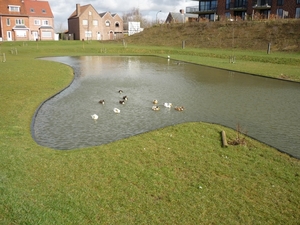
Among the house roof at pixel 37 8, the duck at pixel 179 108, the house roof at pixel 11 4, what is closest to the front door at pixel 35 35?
the house roof at pixel 37 8

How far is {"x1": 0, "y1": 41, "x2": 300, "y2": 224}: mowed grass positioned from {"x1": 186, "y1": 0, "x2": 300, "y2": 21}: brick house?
49.7 meters

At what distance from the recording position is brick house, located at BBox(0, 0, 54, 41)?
6825cm

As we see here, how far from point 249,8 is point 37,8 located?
52235 millimetres

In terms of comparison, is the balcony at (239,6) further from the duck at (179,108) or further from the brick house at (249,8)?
the duck at (179,108)

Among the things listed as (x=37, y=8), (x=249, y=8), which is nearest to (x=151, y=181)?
(x=249, y=8)

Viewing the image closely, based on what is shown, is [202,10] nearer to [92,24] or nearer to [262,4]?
[262,4]

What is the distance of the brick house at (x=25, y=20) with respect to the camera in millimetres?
68250

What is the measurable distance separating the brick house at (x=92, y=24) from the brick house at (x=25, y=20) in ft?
23.1

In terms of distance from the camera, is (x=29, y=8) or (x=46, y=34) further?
(x=46, y=34)

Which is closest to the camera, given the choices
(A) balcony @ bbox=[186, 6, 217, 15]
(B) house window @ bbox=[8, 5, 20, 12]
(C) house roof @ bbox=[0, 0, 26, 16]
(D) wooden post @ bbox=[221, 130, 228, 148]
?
(D) wooden post @ bbox=[221, 130, 228, 148]

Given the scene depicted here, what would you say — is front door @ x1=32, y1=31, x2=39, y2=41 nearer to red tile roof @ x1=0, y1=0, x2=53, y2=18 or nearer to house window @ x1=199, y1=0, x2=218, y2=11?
red tile roof @ x1=0, y1=0, x2=53, y2=18

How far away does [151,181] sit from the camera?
6.70 m

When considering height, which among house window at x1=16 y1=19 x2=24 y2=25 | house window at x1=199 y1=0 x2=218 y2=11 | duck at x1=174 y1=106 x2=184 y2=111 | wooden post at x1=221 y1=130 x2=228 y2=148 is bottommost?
wooden post at x1=221 y1=130 x2=228 y2=148

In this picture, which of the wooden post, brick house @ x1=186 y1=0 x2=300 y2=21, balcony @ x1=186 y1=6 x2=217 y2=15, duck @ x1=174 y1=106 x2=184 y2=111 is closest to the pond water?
duck @ x1=174 y1=106 x2=184 y2=111
